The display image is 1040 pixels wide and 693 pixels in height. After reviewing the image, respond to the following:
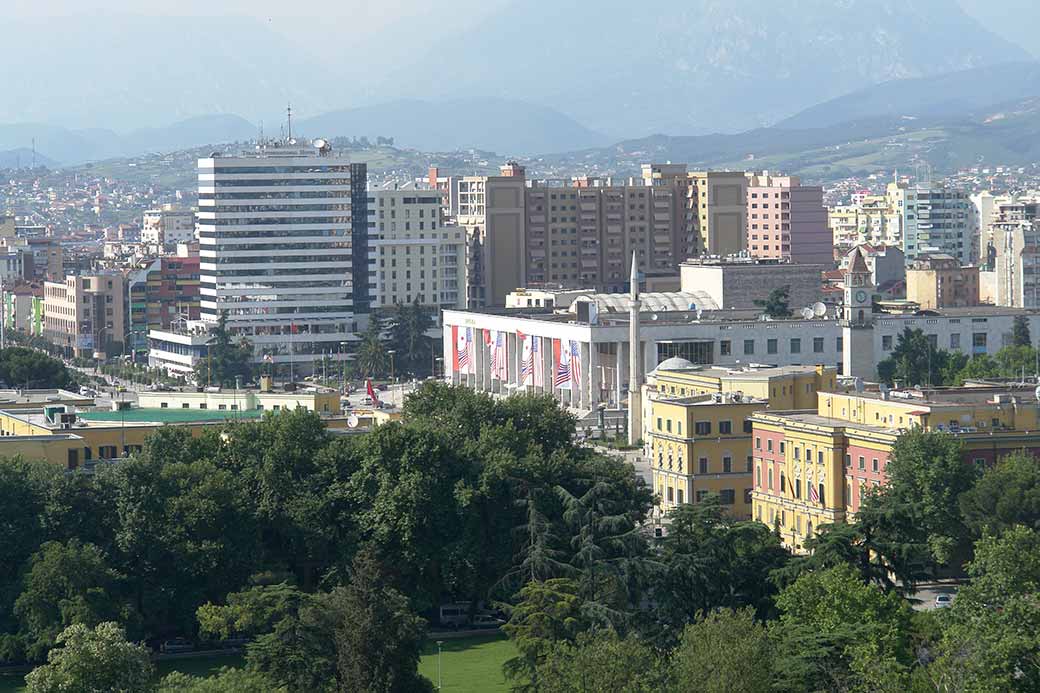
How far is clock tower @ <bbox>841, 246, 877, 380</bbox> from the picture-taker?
84125 millimetres

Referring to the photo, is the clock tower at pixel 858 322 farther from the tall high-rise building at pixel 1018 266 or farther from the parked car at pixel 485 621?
the tall high-rise building at pixel 1018 266

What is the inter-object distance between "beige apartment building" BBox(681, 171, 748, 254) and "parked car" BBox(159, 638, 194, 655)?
88856 millimetres

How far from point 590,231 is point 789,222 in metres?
15.5

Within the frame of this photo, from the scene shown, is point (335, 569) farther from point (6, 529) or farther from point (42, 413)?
point (42, 413)

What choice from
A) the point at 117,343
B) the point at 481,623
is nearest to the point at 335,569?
the point at 481,623

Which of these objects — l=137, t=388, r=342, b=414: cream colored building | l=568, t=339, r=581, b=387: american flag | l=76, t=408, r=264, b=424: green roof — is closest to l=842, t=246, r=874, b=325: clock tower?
l=568, t=339, r=581, b=387: american flag

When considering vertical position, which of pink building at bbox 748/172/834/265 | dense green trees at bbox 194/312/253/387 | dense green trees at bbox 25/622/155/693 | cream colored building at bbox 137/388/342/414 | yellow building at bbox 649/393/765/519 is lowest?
dense green trees at bbox 25/622/155/693

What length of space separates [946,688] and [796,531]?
21.8 meters

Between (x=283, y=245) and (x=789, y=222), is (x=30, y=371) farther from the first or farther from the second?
(x=789, y=222)

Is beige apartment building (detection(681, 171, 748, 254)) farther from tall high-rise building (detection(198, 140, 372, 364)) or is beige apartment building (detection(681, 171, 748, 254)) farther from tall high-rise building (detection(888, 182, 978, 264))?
tall high-rise building (detection(198, 140, 372, 364))

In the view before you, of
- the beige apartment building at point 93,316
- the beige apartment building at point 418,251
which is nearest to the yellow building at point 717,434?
the beige apartment building at point 418,251

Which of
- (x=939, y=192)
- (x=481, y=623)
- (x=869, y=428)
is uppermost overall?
(x=939, y=192)

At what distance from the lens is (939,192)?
535 feet

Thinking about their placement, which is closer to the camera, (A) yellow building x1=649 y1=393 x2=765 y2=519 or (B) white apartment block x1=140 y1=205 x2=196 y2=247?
(A) yellow building x1=649 y1=393 x2=765 y2=519
